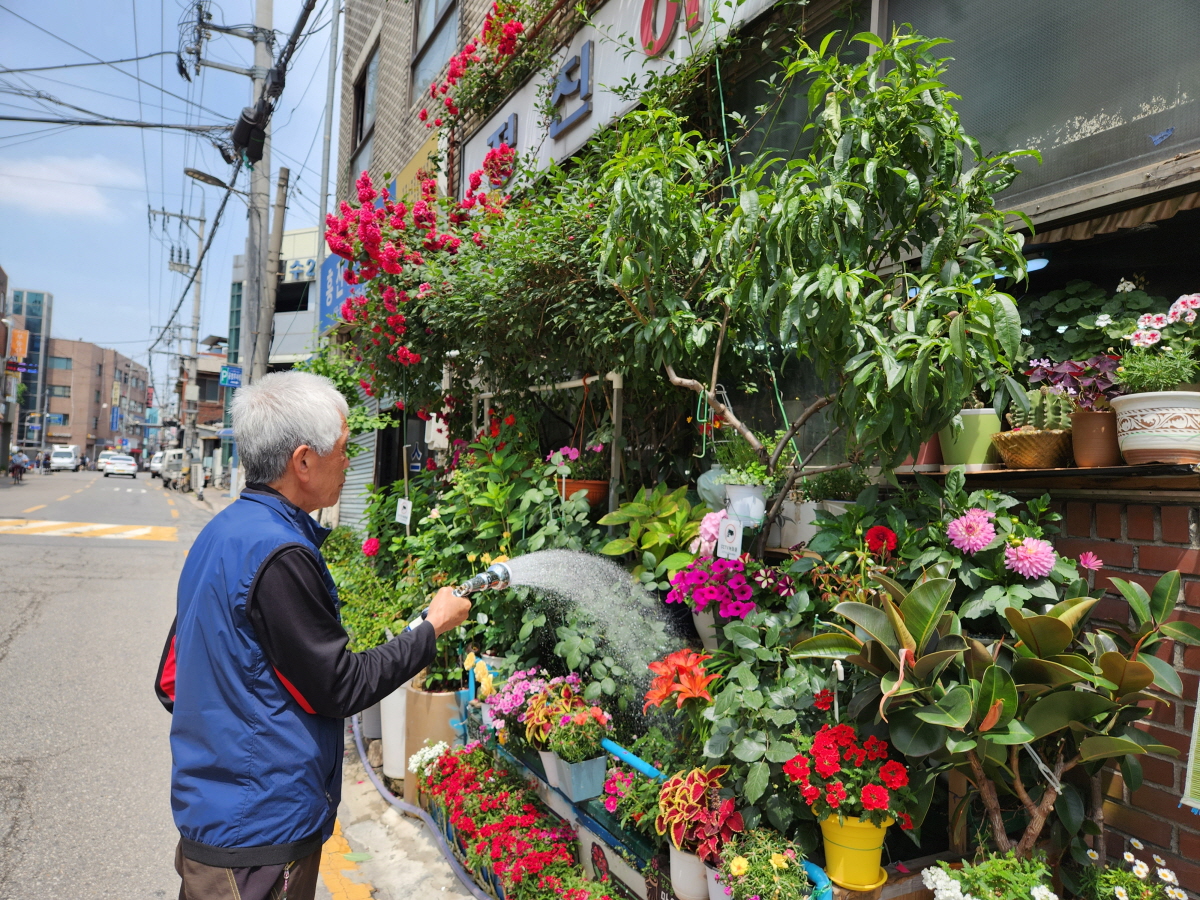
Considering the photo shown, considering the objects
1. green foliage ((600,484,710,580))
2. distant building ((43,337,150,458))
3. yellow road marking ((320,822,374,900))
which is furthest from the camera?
distant building ((43,337,150,458))

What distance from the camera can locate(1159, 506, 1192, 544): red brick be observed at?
203cm

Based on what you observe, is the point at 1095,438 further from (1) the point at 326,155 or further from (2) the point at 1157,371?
(1) the point at 326,155

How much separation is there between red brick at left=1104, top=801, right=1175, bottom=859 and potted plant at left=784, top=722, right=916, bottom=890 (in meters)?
0.65

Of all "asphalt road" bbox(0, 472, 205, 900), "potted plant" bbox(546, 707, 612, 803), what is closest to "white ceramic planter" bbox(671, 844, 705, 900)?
"potted plant" bbox(546, 707, 612, 803)

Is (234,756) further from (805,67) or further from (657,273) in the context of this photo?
(805,67)

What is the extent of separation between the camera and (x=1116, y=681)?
1.85m

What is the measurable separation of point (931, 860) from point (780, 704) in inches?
24.7

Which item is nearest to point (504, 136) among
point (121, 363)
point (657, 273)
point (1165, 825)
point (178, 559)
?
point (657, 273)

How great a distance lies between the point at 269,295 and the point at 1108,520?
35.8ft

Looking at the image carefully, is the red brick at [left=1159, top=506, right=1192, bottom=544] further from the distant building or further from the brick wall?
the distant building

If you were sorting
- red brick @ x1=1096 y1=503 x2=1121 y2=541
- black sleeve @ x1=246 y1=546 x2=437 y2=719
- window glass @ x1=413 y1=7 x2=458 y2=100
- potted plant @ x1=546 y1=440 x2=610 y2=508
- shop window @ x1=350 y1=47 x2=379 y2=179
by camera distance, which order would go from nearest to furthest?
black sleeve @ x1=246 y1=546 x2=437 y2=719
red brick @ x1=1096 y1=503 x2=1121 y2=541
potted plant @ x1=546 y1=440 x2=610 y2=508
window glass @ x1=413 y1=7 x2=458 y2=100
shop window @ x1=350 y1=47 x2=379 y2=179

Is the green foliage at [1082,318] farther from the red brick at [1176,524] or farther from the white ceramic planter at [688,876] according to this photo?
the white ceramic planter at [688,876]

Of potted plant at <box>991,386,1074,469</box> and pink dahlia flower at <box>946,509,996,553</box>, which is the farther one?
potted plant at <box>991,386,1074,469</box>

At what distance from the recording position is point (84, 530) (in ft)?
50.4
